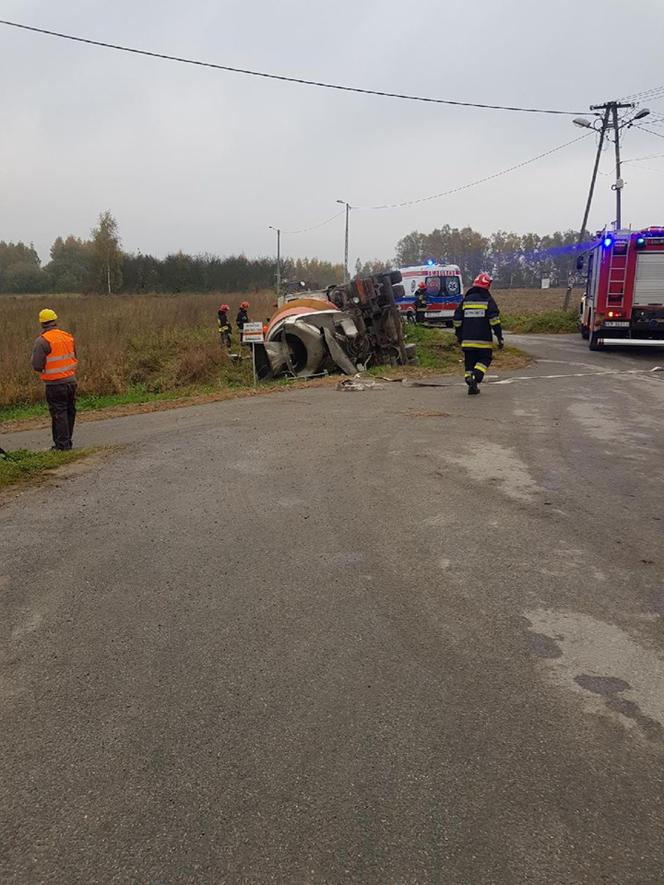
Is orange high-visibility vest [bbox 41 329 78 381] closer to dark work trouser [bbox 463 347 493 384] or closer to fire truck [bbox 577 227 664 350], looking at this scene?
dark work trouser [bbox 463 347 493 384]

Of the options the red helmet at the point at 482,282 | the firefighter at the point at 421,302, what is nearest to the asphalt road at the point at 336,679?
the red helmet at the point at 482,282

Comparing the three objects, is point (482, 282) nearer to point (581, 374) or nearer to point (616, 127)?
point (581, 374)

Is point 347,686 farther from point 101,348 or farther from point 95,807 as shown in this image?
point 101,348

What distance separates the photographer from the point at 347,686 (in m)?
2.95

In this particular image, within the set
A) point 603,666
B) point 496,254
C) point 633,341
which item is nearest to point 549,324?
point 633,341

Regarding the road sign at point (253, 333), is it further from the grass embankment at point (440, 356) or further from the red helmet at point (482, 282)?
the red helmet at point (482, 282)

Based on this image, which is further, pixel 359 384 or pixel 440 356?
pixel 440 356

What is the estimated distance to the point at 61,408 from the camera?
8.10m

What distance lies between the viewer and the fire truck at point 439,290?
2662cm

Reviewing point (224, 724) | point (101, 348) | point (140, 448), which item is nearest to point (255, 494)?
point (140, 448)

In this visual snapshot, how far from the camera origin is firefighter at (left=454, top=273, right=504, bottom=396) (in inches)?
417

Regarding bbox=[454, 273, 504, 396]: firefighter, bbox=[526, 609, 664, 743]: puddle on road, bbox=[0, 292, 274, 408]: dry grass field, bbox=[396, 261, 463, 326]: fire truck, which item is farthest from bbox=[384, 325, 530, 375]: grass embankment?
bbox=[526, 609, 664, 743]: puddle on road

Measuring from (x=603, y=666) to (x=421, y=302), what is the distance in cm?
2410

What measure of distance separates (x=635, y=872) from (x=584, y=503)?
363 centimetres
